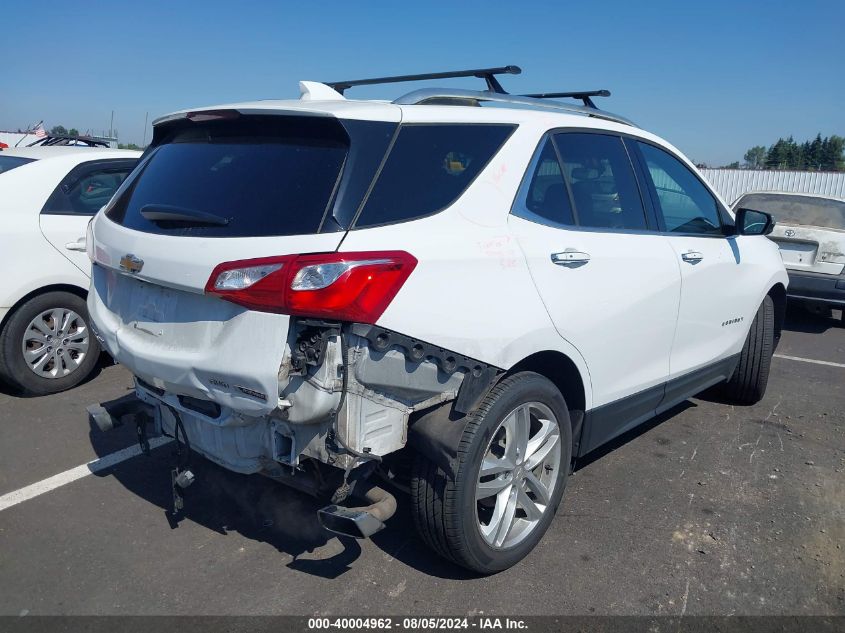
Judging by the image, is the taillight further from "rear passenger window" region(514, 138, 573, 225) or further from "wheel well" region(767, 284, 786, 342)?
"wheel well" region(767, 284, 786, 342)

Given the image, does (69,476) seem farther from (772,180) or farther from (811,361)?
(772,180)

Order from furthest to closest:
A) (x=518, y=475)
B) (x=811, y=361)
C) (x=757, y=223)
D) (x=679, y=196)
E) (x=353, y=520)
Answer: (x=811, y=361), (x=757, y=223), (x=679, y=196), (x=518, y=475), (x=353, y=520)

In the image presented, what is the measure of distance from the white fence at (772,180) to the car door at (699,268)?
22.7 meters

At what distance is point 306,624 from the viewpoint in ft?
8.95

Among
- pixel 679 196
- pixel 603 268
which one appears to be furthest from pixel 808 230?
pixel 603 268

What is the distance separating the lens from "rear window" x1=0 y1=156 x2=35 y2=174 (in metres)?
5.25

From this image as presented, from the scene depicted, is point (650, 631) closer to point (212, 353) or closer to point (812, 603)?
point (812, 603)

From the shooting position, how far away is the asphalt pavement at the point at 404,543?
289 cm

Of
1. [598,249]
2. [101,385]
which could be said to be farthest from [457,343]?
[101,385]

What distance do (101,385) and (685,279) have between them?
13.6ft

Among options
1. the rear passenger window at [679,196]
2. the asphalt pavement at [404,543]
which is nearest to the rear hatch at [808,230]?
the rear passenger window at [679,196]

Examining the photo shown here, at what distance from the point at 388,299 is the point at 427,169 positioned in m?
0.60

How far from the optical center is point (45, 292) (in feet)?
16.6

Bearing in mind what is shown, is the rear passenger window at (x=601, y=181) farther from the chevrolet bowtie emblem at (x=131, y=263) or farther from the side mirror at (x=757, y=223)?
the chevrolet bowtie emblem at (x=131, y=263)
